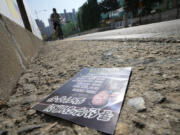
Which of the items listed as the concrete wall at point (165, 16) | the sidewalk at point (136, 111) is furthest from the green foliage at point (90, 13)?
the sidewalk at point (136, 111)

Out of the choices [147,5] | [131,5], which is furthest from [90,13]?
[147,5]

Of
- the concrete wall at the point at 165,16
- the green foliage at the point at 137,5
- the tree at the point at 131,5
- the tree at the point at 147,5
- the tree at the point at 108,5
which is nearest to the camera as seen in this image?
the concrete wall at the point at 165,16

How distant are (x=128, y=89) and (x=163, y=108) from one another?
20cm

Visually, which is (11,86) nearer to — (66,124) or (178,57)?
(66,124)

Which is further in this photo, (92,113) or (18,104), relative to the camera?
(18,104)

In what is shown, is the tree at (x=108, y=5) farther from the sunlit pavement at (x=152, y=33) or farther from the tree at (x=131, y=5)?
the sunlit pavement at (x=152, y=33)

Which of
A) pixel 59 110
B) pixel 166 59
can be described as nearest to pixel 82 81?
pixel 59 110

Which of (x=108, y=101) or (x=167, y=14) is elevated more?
(x=167, y=14)

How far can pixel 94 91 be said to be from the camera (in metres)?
0.66

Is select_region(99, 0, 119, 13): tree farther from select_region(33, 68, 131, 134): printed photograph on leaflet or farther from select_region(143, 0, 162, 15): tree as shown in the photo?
select_region(33, 68, 131, 134): printed photograph on leaflet

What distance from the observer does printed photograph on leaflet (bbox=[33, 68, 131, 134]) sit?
47 cm

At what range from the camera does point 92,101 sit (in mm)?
578

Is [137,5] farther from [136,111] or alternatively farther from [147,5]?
[136,111]

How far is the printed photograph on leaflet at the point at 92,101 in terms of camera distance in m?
0.47
